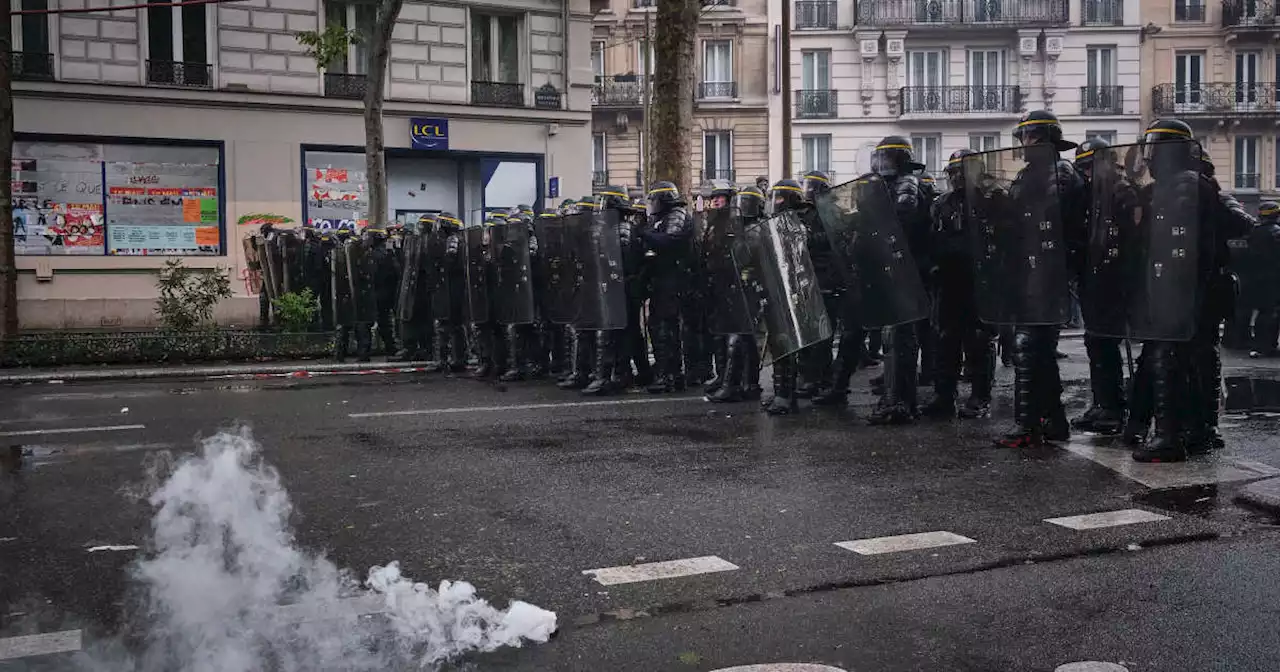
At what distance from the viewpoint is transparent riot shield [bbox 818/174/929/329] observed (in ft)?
30.2

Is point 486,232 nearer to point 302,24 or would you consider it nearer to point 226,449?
point 226,449

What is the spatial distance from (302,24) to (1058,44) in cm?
2684

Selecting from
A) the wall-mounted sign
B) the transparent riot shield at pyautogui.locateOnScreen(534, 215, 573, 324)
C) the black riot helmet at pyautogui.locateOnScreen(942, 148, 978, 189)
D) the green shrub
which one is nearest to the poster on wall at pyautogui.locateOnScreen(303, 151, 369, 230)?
the wall-mounted sign

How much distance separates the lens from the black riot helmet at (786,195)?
1051 centimetres

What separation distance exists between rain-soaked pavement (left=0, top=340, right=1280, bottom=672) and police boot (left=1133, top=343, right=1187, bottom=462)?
0.15 m

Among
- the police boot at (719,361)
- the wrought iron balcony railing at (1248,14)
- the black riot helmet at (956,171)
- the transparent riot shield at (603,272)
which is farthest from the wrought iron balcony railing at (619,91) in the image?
the black riot helmet at (956,171)

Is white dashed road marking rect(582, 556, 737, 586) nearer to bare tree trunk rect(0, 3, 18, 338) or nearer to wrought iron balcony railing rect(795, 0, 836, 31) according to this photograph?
bare tree trunk rect(0, 3, 18, 338)

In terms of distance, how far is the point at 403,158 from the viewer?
2681 centimetres

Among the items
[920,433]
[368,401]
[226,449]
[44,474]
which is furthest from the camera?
[368,401]

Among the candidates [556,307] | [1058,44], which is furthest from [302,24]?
[1058,44]

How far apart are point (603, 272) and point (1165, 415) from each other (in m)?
5.88

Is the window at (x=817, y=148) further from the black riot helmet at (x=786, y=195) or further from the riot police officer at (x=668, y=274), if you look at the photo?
the black riot helmet at (x=786, y=195)

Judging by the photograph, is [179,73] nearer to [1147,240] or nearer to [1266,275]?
[1266,275]

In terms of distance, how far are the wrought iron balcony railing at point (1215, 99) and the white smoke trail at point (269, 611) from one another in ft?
137
